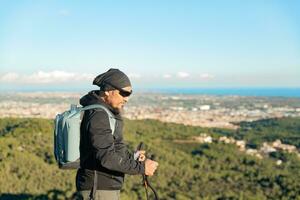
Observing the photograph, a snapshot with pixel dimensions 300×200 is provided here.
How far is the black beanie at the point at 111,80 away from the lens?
3.47m

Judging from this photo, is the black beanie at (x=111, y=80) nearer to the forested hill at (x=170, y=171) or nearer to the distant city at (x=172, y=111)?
the forested hill at (x=170, y=171)

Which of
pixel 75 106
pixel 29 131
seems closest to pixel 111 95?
pixel 75 106

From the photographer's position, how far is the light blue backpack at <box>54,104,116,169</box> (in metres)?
3.31

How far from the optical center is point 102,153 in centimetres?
326

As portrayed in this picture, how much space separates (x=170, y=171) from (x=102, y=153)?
2499 centimetres

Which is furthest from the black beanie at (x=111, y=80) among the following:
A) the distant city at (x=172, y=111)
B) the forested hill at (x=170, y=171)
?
the distant city at (x=172, y=111)

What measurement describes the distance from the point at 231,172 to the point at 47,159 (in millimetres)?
9949

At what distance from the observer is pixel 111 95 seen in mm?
3492

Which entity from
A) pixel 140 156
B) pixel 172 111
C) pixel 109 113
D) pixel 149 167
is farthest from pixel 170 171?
pixel 172 111

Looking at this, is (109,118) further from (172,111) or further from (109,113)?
(172,111)

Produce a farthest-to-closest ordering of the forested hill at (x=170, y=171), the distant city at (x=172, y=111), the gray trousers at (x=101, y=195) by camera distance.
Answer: the distant city at (x=172, y=111) < the forested hill at (x=170, y=171) < the gray trousers at (x=101, y=195)

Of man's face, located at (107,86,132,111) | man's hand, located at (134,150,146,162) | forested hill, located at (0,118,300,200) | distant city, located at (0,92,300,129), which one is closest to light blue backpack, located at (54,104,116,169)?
man's face, located at (107,86,132,111)

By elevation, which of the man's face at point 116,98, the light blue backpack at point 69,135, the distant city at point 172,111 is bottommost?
the distant city at point 172,111

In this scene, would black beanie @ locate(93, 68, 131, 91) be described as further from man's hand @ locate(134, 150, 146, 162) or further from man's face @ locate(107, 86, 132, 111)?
man's hand @ locate(134, 150, 146, 162)
